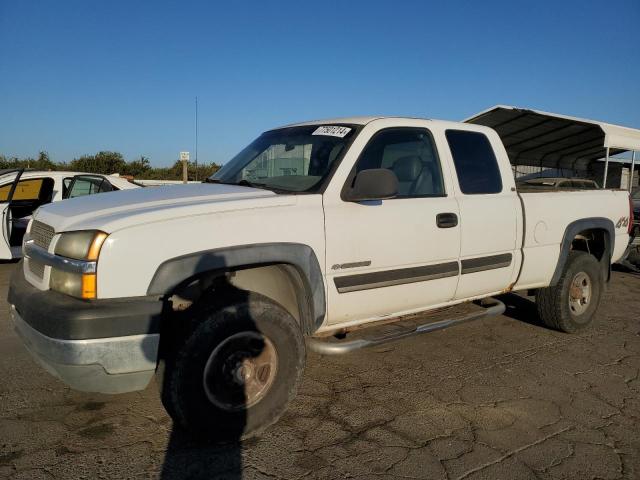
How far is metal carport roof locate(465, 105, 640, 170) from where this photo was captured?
877 cm

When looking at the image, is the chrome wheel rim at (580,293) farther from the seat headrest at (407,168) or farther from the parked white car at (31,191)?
the parked white car at (31,191)

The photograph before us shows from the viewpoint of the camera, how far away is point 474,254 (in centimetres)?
397

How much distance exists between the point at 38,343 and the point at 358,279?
1.88 metres

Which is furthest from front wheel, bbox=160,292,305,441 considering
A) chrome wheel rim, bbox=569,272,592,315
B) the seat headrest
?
chrome wheel rim, bbox=569,272,592,315

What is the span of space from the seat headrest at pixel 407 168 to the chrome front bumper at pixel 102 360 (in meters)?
2.20

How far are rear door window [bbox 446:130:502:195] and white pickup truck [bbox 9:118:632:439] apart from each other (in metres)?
0.01

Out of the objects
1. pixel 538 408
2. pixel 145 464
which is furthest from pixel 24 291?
pixel 538 408

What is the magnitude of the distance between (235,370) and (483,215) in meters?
2.34

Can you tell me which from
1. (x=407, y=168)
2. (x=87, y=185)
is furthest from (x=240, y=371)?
(x=87, y=185)

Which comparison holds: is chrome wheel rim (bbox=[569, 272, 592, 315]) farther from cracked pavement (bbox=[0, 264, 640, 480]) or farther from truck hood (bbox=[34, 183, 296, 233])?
truck hood (bbox=[34, 183, 296, 233])

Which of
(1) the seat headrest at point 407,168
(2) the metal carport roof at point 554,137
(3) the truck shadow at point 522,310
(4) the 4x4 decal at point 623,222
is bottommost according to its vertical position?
(3) the truck shadow at point 522,310

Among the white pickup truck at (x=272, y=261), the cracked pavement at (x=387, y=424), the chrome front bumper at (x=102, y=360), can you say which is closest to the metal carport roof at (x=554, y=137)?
the white pickup truck at (x=272, y=261)

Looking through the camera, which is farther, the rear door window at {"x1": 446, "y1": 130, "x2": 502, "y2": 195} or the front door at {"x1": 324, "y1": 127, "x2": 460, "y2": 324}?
the rear door window at {"x1": 446, "y1": 130, "x2": 502, "y2": 195}

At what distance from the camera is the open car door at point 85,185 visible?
29.2 feet
